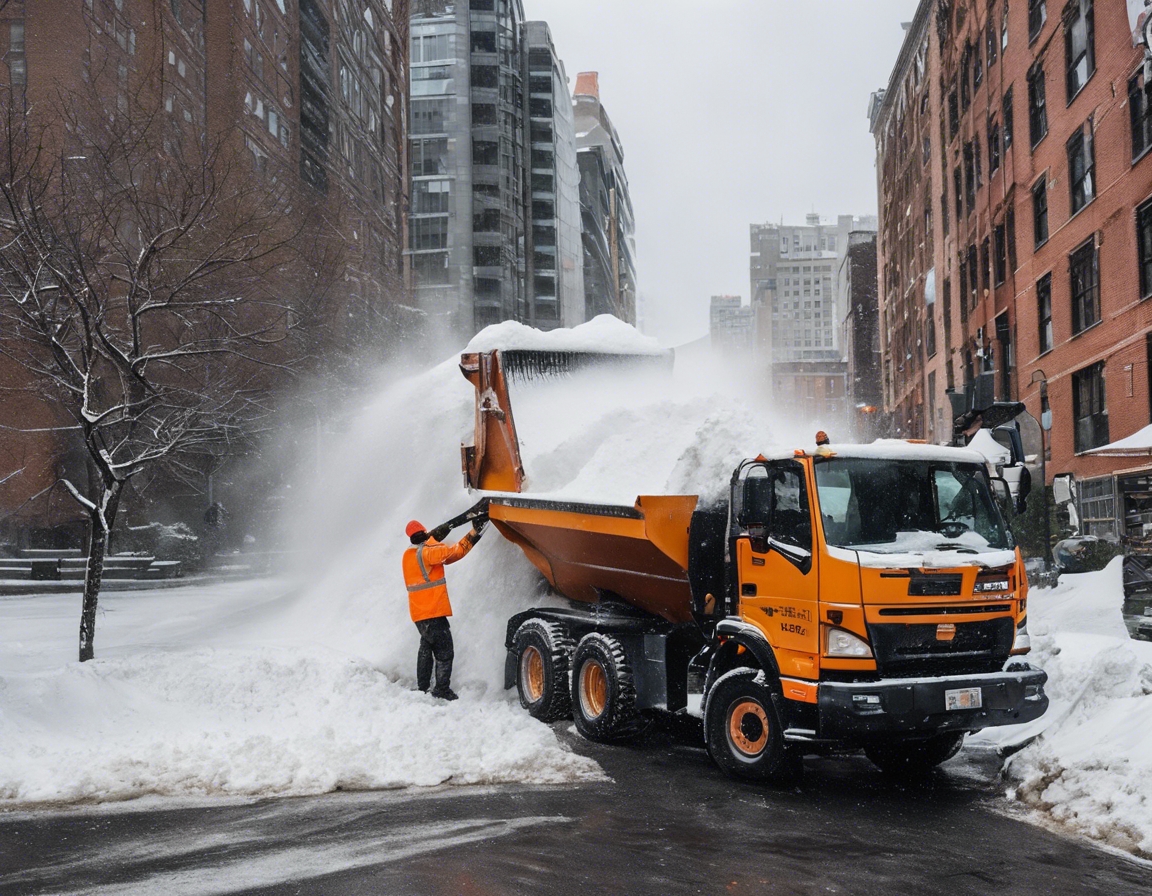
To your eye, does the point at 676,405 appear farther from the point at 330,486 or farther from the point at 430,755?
the point at 330,486

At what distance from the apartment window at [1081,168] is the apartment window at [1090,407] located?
142 inches

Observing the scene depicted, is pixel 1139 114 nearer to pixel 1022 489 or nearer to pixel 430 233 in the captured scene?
pixel 1022 489

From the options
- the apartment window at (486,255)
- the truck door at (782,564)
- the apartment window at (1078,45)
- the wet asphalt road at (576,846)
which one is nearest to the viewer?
the wet asphalt road at (576,846)

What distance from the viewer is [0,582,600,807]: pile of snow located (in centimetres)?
711

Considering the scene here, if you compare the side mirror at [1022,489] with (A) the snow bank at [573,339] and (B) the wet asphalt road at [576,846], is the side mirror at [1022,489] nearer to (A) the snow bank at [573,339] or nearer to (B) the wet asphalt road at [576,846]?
(B) the wet asphalt road at [576,846]

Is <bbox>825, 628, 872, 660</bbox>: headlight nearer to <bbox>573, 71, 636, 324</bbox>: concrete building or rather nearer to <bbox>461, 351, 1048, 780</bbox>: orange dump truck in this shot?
<bbox>461, 351, 1048, 780</bbox>: orange dump truck

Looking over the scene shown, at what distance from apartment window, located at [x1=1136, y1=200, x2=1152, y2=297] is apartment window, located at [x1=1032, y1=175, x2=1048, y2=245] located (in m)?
5.98

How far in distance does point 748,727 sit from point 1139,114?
1746 centimetres

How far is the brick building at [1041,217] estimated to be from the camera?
798 inches

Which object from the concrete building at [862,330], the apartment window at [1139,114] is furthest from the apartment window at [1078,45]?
the concrete building at [862,330]

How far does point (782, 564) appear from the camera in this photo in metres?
6.97

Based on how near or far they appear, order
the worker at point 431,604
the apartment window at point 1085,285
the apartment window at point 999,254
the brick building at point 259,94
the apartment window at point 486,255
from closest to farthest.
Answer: the worker at point 431,604
the brick building at point 259,94
the apartment window at point 1085,285
the apartment window at point 999,254
the apartment window at point 486,255

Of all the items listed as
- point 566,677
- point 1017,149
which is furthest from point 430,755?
point 1017,149

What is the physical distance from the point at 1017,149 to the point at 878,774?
79.6 feet
